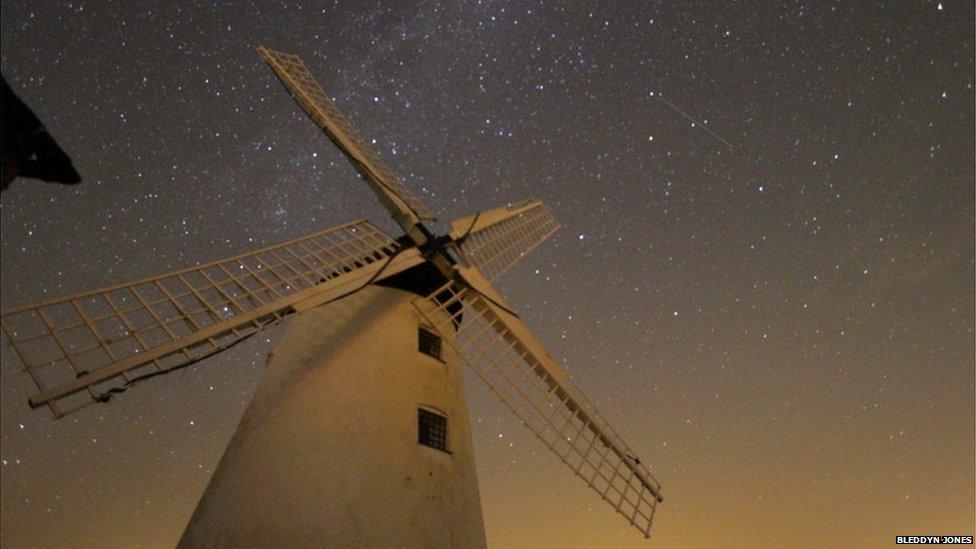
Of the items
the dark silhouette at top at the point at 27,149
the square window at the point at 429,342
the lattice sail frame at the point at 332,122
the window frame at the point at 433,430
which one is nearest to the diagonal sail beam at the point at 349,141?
the lattice sail frame at the point at 332,122

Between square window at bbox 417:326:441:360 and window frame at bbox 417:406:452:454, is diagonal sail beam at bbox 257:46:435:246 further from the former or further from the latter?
window frame at bbox 417:406:452:454

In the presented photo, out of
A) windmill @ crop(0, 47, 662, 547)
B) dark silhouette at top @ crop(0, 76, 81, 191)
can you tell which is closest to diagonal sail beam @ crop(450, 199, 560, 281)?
windmill @ crop(0, 47, 662, 547)

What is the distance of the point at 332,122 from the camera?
12016 mm

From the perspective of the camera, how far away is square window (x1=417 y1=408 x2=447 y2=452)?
27.4ft

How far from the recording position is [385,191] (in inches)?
422

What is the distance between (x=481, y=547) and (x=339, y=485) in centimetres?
216

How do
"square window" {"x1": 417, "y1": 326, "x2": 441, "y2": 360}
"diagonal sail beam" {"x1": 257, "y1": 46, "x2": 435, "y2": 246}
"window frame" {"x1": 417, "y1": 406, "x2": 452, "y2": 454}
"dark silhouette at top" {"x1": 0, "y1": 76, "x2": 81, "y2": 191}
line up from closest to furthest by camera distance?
"dark silhouette at top" {"x1": 0, "y1": 76, "x2": 81, "y2": 191}
"window frame" {"x1": 417, "y1": 406, "x2": 452, "y2": 454}
"square window" {"x1": 417, "y1": 326, "x2": 441, "y2": 360}
"diagonal sail beam" {"x1": 257, "y1": 46, "x2": 435, "y2": 246}

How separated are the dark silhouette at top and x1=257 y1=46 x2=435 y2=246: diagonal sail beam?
5.69 m

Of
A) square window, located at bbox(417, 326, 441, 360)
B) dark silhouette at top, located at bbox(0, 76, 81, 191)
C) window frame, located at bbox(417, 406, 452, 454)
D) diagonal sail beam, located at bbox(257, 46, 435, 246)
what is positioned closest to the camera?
dark silhouette at top, located at bbox(0, 76, 81, 191)

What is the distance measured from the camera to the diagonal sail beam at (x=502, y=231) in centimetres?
1184

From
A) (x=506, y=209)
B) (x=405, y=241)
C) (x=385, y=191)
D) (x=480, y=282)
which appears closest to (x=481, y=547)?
(x=480, y=282)

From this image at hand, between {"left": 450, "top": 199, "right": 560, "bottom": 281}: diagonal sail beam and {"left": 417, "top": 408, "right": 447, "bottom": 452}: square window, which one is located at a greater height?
{"left": 450, "top": 199, "right": 560, "bottom": 281}: diagonal sail beam

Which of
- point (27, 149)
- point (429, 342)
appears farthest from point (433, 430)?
point (27, 149)

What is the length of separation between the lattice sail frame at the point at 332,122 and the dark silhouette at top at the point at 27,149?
615cm
